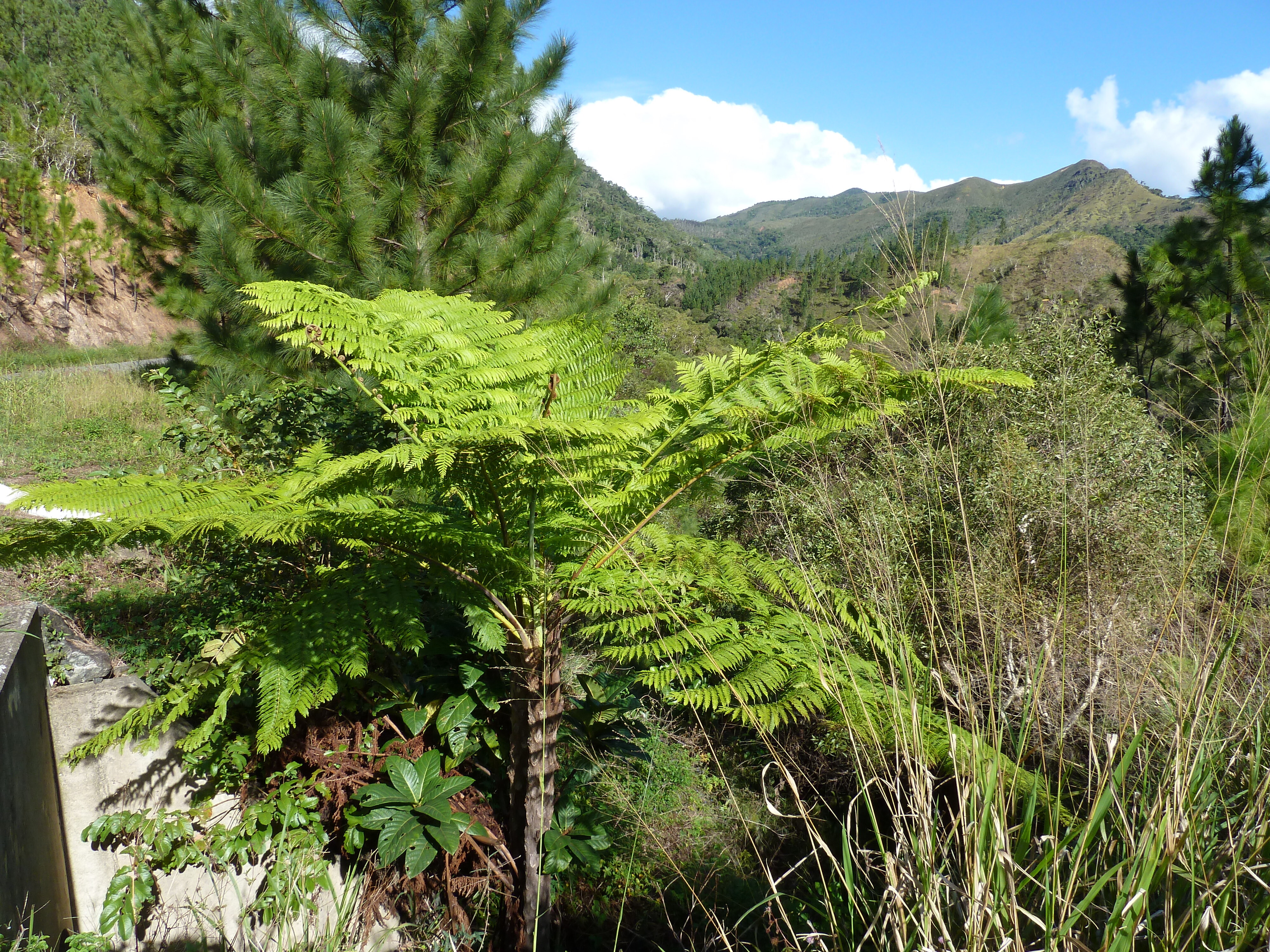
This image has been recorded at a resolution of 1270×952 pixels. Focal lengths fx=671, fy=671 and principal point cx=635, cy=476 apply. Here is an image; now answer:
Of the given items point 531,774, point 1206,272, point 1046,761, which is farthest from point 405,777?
point 1206,272

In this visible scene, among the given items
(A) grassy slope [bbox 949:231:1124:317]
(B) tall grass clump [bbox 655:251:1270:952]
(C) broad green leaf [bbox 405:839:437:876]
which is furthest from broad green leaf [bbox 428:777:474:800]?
(A) grassy slope [bbox 949:231:1124:317]

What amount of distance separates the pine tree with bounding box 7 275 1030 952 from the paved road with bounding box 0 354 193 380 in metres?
4.32

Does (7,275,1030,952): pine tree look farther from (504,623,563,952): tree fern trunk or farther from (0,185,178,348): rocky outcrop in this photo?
(0,185,178,348): rocky outcrop

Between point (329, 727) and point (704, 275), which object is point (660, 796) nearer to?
point (329, 727)

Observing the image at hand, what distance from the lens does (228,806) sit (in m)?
2.00

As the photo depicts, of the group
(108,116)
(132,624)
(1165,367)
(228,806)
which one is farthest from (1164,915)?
(108,116)

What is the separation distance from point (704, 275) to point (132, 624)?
63064mm

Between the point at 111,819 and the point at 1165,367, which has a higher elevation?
the point at 1165,367

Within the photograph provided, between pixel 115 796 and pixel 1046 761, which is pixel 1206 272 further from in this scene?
pixel 115 796

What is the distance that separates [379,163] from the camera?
4137 millimetres

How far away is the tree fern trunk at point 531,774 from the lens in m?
1.74

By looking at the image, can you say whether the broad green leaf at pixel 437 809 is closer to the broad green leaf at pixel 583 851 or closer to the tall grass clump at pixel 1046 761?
the broad green leaf at pixel 583 851

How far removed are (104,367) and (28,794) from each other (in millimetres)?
12389

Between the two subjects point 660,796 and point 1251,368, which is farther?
point 660,796
